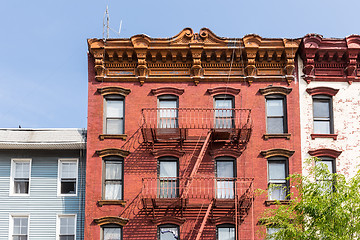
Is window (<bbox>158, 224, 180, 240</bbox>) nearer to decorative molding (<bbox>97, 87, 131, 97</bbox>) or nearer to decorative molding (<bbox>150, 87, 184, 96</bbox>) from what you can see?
decorative molding (<bbox>150, 87, 184, 96</bbox>)

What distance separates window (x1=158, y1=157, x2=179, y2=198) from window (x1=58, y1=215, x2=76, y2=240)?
177 inches

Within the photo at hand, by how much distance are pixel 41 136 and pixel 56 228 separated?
452cm

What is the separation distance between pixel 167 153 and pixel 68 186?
5152 millimetres

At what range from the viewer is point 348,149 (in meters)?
29.7

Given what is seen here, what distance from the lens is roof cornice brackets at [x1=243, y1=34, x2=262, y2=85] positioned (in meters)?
30.2

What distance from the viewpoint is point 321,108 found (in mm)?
30484

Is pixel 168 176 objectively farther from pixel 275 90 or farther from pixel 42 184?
pixel 275 90

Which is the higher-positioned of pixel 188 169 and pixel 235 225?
pixel 188 169

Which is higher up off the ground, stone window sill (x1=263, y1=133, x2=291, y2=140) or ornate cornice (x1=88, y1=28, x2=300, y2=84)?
ornate cornice (x1=88, y1=28, x2=300, y2=84)

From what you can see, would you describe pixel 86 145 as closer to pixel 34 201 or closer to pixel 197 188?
pixel 34 201

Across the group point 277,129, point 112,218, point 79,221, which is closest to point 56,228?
point 79,221

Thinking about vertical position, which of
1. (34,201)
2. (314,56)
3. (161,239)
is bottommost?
(161,239)

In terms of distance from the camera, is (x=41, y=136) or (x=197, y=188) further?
(x=41, y=136)

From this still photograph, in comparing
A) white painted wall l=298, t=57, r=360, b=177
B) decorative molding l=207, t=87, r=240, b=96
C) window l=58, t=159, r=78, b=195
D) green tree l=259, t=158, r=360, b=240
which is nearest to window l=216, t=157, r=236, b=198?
decorative molding l=207, t=87, r=240, b=96
